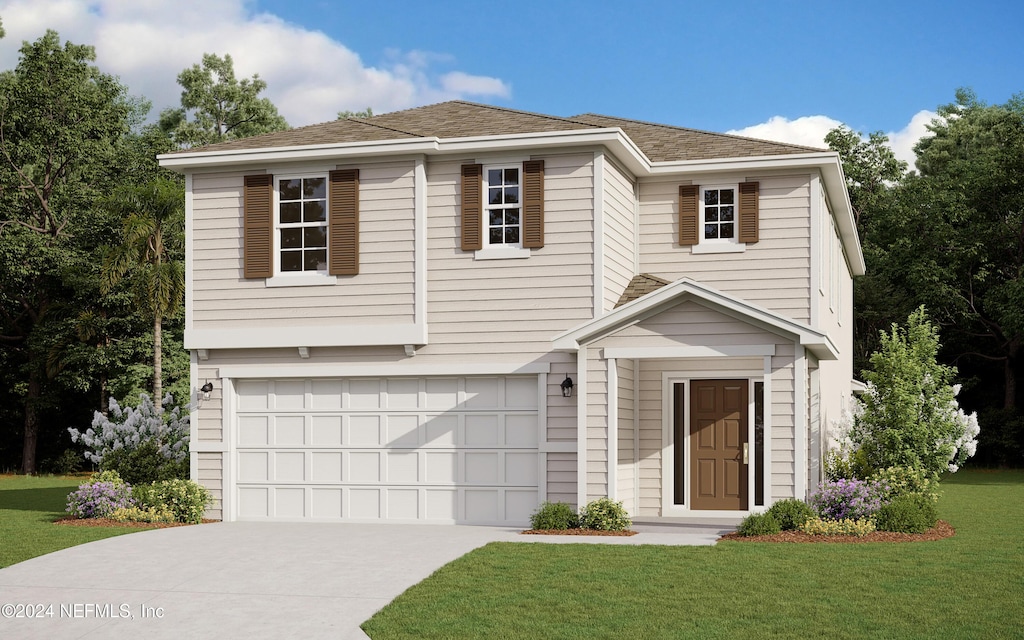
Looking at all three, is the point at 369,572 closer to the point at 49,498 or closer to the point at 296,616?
the point at 296,616

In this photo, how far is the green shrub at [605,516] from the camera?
1573 cm

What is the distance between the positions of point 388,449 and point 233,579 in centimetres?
582

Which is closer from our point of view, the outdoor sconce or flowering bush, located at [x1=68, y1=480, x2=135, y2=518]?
the outdoor sconce

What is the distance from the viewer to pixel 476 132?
58.3ft

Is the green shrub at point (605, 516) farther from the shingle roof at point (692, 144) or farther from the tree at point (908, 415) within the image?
the shingle roof at point (692, 144)

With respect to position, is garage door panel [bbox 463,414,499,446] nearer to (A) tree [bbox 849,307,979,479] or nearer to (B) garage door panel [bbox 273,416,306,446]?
(B) garage door panel [bbox 273,416,306,446]

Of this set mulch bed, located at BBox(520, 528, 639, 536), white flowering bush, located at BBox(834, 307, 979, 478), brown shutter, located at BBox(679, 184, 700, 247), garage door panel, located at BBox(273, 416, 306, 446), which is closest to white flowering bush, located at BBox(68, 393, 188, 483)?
garage door panel, located at BBox(273, 416, 306, 446)

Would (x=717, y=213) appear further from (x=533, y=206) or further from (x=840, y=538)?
(x=840, y=538)

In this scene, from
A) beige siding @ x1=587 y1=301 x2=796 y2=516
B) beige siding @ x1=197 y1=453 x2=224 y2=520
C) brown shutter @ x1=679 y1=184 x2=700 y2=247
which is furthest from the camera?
brown shutter @ x1=679 y1=184 x2=700 y2=247

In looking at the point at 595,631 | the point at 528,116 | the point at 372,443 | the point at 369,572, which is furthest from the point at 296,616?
the point at 528,116

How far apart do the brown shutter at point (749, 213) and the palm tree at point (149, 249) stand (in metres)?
13.4

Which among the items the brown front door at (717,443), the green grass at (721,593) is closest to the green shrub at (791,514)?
the green grass at (721,593)

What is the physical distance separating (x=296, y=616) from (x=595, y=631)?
282cm

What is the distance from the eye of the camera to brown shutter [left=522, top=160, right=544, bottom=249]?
1727 cm
